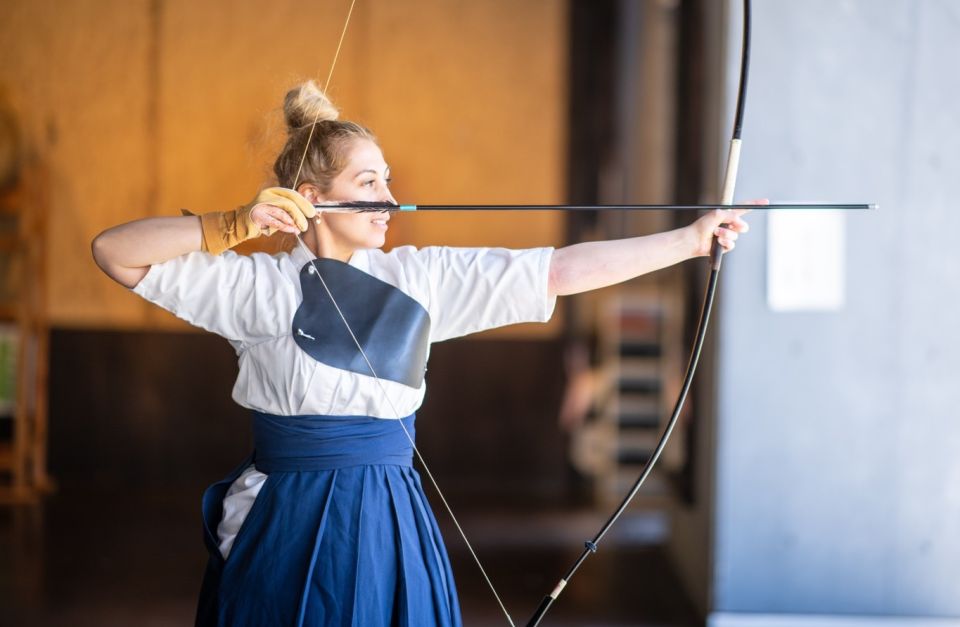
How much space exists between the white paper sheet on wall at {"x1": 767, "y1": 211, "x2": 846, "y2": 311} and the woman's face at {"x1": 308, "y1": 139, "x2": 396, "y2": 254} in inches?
58.0

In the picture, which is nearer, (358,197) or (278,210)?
(278,210)

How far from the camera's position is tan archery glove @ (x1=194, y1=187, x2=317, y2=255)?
4.09 feet

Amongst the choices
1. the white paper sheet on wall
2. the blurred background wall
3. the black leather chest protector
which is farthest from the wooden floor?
the black leather chest protector

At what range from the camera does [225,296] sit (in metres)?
1.33

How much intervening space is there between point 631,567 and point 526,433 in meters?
1.49

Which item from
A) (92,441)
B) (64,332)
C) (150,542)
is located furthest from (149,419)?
(150,542)

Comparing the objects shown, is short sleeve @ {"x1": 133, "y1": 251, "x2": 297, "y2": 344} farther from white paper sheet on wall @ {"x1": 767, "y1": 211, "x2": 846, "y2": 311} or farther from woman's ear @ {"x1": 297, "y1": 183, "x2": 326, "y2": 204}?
white paper sheet on wall @ {"x1": 767, "y1": 211, "x2": 846, "y2": 311}

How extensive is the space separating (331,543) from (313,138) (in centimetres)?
58

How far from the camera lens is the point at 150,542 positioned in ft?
11.4

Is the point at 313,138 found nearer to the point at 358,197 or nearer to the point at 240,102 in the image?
the point at 358,197

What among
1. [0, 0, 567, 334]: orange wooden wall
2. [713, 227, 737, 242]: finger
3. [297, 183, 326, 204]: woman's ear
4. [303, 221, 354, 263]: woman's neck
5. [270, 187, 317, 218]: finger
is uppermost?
[0, 0, 567, 334]: orange wooden wall

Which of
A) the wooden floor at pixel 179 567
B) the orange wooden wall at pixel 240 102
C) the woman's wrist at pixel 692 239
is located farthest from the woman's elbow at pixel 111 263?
the orange wooden wall at pixel 240 102

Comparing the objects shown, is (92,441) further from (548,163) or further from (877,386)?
(877,386)

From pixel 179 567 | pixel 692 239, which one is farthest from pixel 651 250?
pixel 179 567
